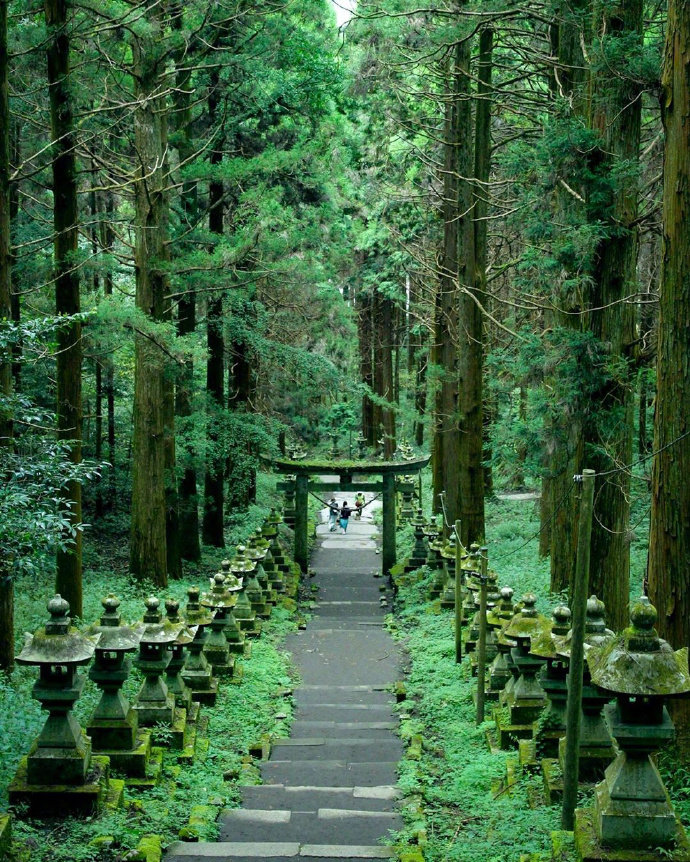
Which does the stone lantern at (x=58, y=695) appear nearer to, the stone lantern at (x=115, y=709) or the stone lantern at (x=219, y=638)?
the stone lantern at (x=115, y=709)

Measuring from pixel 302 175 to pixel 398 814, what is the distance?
14388mm

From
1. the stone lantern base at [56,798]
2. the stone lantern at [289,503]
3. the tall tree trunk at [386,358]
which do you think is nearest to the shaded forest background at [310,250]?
the stone lantern base at [56,798]

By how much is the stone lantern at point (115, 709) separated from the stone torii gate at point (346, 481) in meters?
14.0

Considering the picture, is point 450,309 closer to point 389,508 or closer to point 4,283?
point 389,508

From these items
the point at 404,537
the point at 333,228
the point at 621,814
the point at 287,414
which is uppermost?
the point at 333,228

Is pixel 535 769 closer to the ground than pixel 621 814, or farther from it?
closer to the ground

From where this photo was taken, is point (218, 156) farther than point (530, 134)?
Yes

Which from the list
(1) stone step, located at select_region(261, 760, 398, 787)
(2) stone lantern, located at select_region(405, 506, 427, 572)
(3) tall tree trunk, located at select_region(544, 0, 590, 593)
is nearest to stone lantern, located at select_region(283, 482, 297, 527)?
(2) stone lantern, located at select_region(405, 506, 427, 572)

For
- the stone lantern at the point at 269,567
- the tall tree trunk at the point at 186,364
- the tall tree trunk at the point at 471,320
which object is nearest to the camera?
the tall tree trunk at the point at 471,320

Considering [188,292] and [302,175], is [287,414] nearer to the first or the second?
[302,175]

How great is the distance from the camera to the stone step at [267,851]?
5.83 metres

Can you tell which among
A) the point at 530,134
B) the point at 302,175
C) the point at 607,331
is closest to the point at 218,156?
the point at 302,175

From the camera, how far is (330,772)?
8.42 meters

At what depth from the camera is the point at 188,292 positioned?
15.9m
